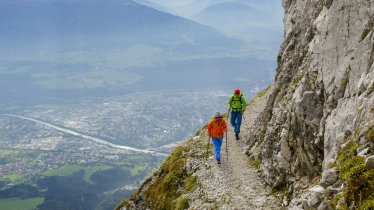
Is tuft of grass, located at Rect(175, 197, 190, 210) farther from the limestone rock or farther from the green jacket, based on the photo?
the limestone rock

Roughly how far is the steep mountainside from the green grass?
166 metres

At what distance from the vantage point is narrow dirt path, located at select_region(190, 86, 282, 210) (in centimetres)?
2540

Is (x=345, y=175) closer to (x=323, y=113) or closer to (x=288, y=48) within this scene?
(x=323, y=113)

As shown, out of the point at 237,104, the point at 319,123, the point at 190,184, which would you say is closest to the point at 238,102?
the point at 237,104

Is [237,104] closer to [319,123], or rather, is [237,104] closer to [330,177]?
[319,123]

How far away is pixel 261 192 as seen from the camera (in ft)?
85.4

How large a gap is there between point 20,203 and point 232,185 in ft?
597

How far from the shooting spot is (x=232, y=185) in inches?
1113

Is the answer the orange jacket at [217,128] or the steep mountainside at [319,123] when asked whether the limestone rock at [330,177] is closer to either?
the steep mountainside at [319,123]

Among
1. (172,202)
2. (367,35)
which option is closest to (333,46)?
(367,35)

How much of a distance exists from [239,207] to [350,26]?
11676 mm

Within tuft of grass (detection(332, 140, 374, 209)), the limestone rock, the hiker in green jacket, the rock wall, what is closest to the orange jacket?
the rock wall

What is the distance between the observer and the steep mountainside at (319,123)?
15.3 m

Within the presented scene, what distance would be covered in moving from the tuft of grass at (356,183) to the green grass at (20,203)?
18693 cm
